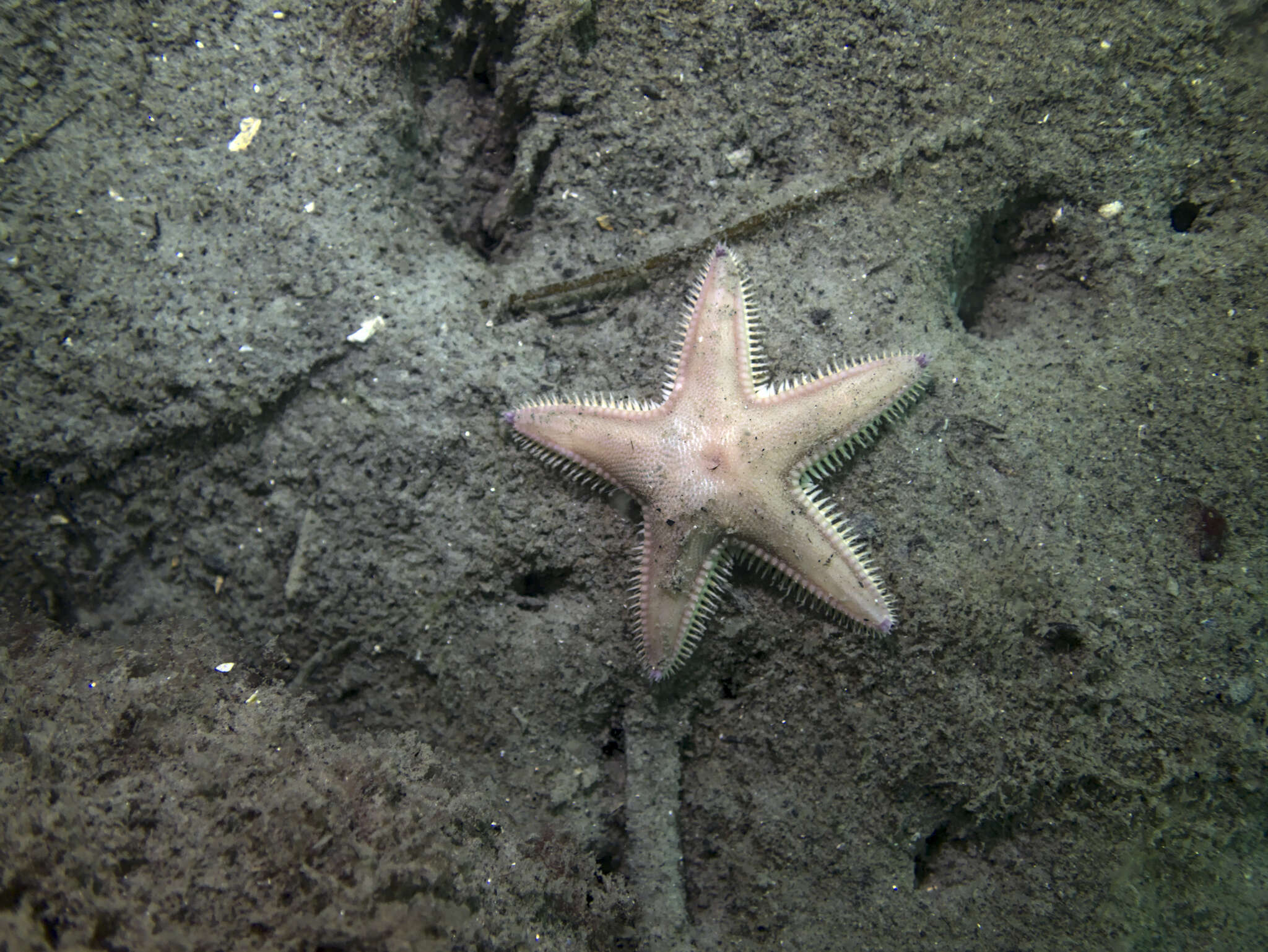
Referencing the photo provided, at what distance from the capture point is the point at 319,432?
142 inches

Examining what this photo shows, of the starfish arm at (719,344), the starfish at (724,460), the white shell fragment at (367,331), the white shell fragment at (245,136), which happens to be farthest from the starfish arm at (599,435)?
the white shell fragment at (245,136)

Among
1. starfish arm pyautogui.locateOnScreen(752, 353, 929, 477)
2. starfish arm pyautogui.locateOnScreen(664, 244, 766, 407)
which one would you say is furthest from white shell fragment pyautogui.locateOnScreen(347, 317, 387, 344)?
starfish arm pyautogui.locateOnScreen(752, 353, 929, 477)

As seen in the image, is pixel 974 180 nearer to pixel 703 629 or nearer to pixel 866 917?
pixel 703 629

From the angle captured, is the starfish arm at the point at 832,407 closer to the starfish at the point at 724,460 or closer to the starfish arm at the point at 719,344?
the starfish at the point at 724,460

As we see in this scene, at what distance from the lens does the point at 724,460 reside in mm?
3322

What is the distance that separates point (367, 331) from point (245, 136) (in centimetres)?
121

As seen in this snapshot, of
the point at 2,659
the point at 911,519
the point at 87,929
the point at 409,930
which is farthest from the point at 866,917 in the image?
the point at 2,659

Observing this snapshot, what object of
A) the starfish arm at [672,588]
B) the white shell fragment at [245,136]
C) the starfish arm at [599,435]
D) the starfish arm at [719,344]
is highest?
the starfish arm at [719,344]

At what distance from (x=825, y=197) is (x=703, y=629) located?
7.24 feet

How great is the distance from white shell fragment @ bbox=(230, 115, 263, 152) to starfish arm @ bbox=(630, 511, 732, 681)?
278 centimetres

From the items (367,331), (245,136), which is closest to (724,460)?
(367,331)

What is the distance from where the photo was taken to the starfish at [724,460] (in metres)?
3.28

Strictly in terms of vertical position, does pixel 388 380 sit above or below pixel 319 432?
above

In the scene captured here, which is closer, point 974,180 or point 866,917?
point 866,917
